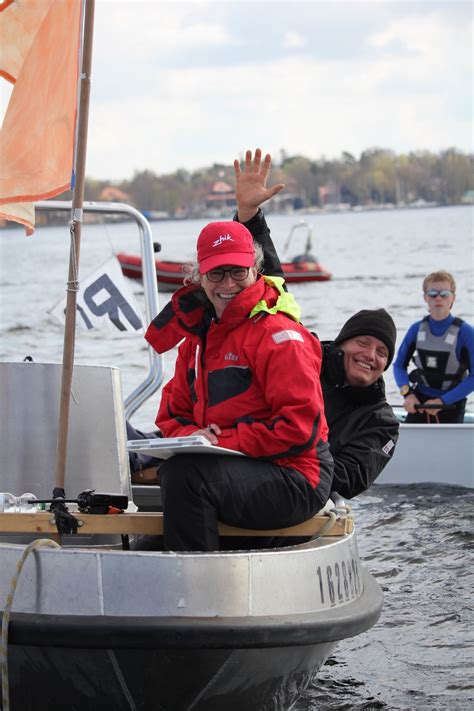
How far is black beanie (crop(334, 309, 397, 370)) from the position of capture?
554 centimetres

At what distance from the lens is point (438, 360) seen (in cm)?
1035

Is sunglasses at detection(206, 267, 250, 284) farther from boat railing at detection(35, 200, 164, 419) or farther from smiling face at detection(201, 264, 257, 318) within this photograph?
boat railing at detection(35, 200, 164, 419)

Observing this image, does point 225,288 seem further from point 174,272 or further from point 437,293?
point 174,272

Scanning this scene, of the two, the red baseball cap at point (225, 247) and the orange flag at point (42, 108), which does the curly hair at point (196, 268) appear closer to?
the red baseball cap at point (225, 247)

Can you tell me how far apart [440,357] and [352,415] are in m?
4.80

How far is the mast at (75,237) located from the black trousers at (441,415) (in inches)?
231

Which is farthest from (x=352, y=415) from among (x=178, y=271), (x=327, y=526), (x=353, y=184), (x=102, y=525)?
(x=353, y=184)

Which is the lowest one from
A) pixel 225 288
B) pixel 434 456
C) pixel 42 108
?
pixel 434 456

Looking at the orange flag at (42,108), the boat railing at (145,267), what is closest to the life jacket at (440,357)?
the boat railing at (145,267)

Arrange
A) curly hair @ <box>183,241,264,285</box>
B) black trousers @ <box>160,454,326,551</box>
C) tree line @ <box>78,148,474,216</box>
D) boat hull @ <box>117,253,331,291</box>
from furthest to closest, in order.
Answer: tree line @ <box>78,148,474,216</box>, boat hull @ <box>117,253,331,291</box>, curly hair @ <box>183,241,264,285</box>, black trousers @ <box>160,454,326,551</box>

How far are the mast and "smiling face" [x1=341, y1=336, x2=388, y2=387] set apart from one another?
1.27 m

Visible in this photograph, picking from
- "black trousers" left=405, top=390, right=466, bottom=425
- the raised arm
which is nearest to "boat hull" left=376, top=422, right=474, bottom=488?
"black trousers" left=405, top=390, right=466, bottom=425

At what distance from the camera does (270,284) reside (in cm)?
490

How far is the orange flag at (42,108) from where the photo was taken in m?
5.19
